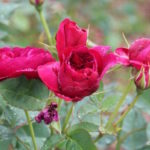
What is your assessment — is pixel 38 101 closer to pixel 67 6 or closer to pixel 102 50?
pixel 102 50

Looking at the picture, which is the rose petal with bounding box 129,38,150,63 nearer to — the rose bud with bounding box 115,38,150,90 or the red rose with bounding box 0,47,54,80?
the rose bud with bounding box 115,38,150,90

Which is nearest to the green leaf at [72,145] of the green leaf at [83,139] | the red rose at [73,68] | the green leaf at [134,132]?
the green leaf at [83,139]

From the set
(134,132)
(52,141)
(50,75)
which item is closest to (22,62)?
(50,75)

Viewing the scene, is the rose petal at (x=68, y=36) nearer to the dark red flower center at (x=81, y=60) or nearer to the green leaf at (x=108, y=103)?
the dark red flower center at (x=81, y=60)

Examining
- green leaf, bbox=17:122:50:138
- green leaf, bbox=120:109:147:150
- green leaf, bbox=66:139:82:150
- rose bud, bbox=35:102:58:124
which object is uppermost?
rose bud, bbox=35:102:58:124

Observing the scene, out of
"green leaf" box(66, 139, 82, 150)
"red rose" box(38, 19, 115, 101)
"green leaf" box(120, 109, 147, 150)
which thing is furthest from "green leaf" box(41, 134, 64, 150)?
"green leaf" box(120, 109, 147, 150)

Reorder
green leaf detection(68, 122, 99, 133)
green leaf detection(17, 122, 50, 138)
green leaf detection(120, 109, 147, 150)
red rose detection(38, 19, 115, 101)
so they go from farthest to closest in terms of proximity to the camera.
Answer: green leaf detection(120, 109, 147, 150), green leaf detection(17, 122, 50, 138), green leaf detection(68, 122, 99, 133), red rose detection(38, 19, 115, 101)

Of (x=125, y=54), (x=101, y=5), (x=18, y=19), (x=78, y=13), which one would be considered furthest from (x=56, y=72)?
(x=78, y=13)
